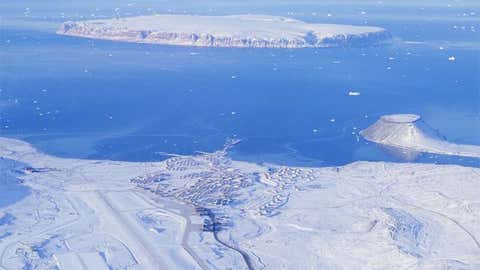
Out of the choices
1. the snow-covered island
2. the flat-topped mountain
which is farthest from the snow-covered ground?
the snow-covered island

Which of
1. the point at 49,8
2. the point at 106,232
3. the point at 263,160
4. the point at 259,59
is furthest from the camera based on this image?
the point at 49,8

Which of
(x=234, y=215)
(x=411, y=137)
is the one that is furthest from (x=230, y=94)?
(x=234, y=215)

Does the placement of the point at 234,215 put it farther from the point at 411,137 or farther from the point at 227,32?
the point at 227,32

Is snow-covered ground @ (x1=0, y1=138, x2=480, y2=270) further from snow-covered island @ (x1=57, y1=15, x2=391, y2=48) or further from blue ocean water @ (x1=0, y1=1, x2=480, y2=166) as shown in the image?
snow-covered island @ (x1=57, y1=15, x2=391, y2=48)

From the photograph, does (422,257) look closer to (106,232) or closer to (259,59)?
(106,232)

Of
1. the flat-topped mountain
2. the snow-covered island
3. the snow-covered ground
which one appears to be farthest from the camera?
the snow-covered island

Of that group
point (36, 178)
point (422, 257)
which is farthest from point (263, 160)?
point (422, 257)
